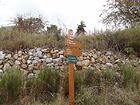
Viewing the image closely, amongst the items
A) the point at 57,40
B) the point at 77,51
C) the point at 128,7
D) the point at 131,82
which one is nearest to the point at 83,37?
the point at 57,40

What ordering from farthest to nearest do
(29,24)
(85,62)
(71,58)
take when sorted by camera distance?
(29,24) < (85,62) < (71,58)

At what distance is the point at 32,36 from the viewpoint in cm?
1212

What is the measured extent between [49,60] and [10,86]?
241cm

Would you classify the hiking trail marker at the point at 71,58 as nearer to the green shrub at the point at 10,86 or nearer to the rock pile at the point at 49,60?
the green shrub at the point at 10,86

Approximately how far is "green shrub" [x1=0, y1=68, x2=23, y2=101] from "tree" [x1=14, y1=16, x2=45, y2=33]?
196 inches

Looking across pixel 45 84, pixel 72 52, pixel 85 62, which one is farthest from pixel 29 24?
pixel 72 52

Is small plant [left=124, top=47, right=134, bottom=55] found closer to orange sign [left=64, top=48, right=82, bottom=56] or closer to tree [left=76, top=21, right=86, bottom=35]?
tree [left=76, top=21, right=86, bottom=35]

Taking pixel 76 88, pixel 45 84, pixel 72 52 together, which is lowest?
pixel 76 88

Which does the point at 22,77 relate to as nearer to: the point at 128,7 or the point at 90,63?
the point at 90,63

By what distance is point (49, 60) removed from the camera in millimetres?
10875

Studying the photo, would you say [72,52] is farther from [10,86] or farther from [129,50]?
[129,50]

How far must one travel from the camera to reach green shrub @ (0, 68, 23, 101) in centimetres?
862

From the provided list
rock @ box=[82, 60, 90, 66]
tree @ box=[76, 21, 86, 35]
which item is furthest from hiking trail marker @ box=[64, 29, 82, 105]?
tree @ box=[76, 21, 86, 35]

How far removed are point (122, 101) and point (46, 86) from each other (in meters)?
2.10
